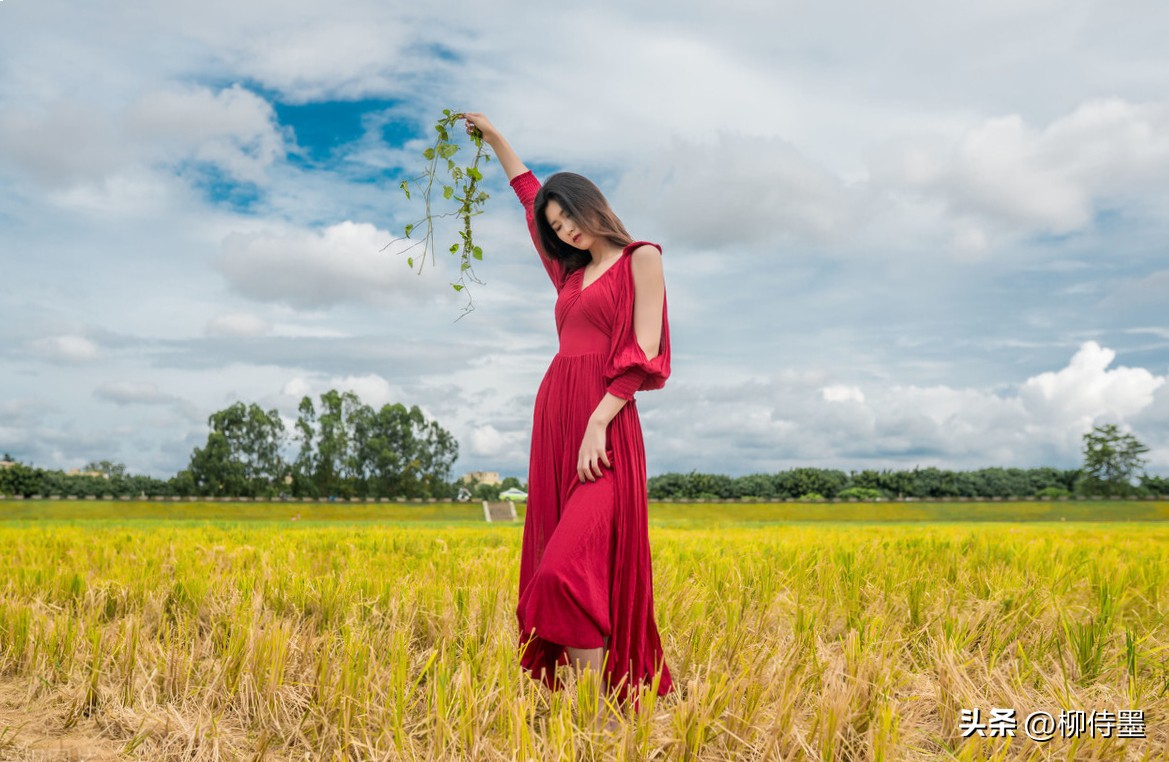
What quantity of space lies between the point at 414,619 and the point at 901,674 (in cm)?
237

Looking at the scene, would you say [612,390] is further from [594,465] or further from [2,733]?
[2,733]

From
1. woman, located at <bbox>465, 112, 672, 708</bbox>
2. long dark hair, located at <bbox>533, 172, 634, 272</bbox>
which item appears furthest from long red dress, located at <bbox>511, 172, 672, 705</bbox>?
long dark hair, located at <bbox>533, 172, 634, 272</bbox>

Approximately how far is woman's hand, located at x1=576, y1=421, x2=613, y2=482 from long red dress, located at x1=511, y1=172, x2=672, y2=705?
40 mm

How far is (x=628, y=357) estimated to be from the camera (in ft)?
9.83

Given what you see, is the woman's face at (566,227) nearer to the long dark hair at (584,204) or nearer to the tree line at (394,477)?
the long dark hair at (584,204)

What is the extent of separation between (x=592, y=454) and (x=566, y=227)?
3.09 feet

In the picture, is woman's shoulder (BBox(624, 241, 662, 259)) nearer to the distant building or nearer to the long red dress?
the long red dress

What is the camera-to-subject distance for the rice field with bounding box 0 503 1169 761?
268cm

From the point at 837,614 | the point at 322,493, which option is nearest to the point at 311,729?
the point at 837,614

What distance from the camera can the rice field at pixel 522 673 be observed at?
8.79ft

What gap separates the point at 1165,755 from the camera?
279 cm

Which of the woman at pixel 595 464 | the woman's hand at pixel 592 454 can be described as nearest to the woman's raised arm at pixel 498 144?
the woman at pixel 595 464

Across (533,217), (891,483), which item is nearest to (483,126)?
(533,217)

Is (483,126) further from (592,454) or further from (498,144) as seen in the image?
(592,454)
